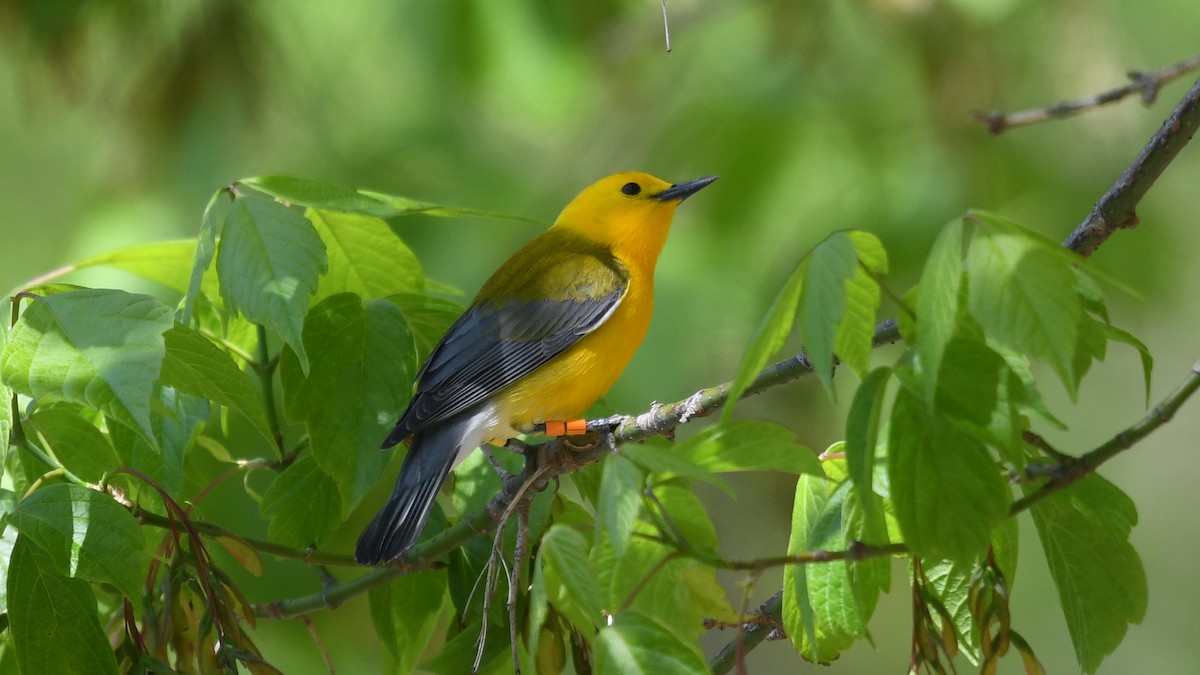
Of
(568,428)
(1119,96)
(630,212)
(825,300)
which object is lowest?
(630,212)

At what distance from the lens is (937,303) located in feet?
5.02

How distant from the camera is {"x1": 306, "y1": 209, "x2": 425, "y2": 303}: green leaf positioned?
2.74 metres

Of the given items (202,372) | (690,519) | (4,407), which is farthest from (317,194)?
(690,519)

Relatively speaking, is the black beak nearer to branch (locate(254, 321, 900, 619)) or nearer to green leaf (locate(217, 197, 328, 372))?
branch (locate(254, 321, 900, 619))

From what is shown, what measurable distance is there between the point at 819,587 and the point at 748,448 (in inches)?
20.0

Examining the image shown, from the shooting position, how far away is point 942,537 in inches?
64.5

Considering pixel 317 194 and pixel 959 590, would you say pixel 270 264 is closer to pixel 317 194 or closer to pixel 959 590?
pixel 317 194

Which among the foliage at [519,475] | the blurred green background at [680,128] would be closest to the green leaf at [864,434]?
the foliage at [519,475]

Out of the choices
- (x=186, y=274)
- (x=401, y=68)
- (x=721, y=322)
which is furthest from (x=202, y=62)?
(x=186, y=274)

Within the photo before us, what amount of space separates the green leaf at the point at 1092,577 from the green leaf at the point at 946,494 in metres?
0.37

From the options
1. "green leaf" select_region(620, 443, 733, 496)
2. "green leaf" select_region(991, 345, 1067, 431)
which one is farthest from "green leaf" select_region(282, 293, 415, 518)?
"green leaf" select_region(991, 345, 1067, 431)

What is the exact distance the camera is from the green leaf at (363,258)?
2.74m

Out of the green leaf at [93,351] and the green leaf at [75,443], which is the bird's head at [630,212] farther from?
the green leaf at [93,351]

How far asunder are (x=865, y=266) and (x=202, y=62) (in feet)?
18.8
